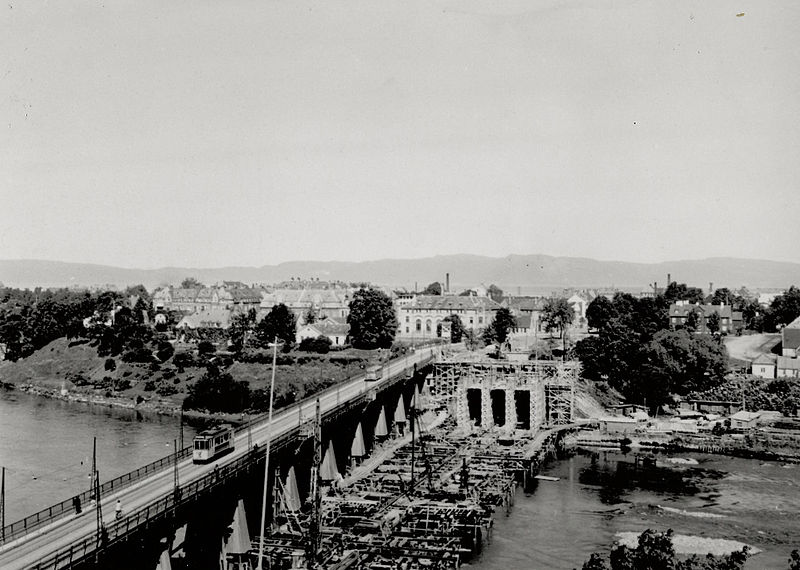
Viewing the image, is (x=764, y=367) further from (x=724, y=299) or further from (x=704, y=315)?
(x=724, y=299)

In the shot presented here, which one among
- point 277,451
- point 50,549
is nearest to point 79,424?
point 277,451

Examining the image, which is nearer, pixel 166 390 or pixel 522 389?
pixel 522 389

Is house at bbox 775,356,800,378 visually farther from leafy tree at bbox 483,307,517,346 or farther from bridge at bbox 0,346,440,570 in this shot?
bridge at bbox 0,346,440,570

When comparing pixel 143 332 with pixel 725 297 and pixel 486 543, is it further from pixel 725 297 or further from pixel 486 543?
pixel 725 297

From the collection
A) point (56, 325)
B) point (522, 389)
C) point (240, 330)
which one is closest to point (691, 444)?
Answer: point (522, 389)

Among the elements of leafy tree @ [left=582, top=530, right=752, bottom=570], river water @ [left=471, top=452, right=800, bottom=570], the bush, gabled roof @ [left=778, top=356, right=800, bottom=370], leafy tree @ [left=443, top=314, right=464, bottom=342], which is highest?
Answer: leafy tree @ [left=443, top=314, right=464, bottom=342]

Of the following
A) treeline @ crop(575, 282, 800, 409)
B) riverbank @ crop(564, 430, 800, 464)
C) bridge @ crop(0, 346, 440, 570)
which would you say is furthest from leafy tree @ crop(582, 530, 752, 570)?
treeline @ crop(575, 282, 800, 409)

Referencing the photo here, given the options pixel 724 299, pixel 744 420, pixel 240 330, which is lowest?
pixel 744 420
